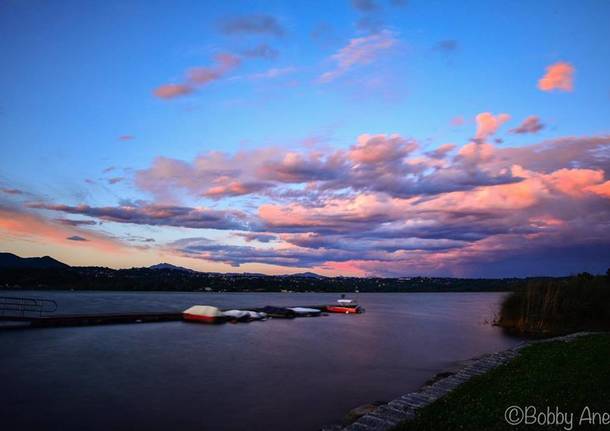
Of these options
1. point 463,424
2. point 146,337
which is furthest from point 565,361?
point 146,337

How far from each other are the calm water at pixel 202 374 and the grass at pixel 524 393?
6592 mm

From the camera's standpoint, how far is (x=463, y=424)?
38.9 feet

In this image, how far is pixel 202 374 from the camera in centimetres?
2995

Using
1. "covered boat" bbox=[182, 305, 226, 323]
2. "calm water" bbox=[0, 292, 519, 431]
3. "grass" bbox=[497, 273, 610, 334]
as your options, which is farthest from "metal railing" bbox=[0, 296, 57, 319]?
"grass" bbox=[497, 273, 610, 334]

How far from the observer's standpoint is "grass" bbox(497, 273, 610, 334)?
55.2 m

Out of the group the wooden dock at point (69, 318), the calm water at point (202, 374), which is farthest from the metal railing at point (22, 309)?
the calm water at point (202, 374)

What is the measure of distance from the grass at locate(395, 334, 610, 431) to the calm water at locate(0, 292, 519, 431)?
6.59 metres

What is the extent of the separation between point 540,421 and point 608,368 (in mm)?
8343

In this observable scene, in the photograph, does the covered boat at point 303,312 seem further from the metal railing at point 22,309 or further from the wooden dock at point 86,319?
the metal railing at point 22,309

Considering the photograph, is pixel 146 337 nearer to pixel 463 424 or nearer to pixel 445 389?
pixel 445 389

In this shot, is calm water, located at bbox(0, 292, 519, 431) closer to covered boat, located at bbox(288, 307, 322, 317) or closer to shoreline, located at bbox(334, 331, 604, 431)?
shoreline, located at bbox(334, 331, 604, 431)

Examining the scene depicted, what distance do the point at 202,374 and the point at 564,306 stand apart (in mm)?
47011

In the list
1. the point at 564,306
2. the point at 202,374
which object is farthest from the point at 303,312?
the point at 202,374

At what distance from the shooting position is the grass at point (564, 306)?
5520cm
